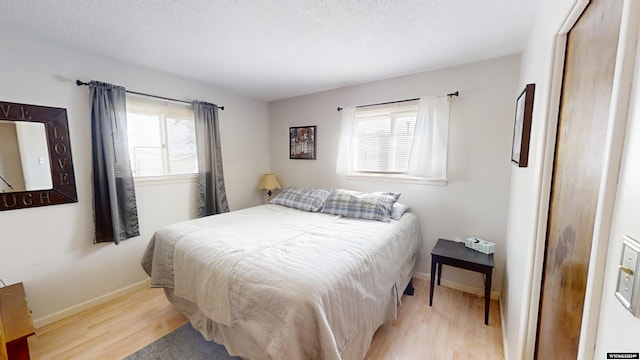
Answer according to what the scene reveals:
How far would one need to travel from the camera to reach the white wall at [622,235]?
44cm

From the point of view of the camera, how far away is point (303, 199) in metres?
3.03

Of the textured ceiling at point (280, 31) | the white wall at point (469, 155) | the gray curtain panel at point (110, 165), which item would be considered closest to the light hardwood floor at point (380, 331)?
the white wall at point (469, 155)

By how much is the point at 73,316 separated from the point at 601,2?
3735mm

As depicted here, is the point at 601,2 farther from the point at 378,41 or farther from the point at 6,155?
the point at 6,155

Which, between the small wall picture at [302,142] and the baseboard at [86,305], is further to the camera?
the small wall picture at [302,142]

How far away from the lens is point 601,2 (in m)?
0.71

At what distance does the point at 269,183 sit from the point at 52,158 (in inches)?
88.6

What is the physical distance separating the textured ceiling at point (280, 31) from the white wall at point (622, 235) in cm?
139

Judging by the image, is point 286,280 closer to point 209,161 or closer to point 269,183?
point 209,161

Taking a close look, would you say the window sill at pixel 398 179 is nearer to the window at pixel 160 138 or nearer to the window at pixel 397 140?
the window at pixel 397 140

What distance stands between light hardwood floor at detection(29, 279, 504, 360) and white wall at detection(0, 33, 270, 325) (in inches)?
10.2

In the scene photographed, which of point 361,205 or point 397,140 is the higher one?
point 397,140

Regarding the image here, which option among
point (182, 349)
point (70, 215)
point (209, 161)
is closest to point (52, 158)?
point (70, 215)

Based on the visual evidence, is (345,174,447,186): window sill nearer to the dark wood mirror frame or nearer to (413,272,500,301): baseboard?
(413,272,500,301): baseboard
